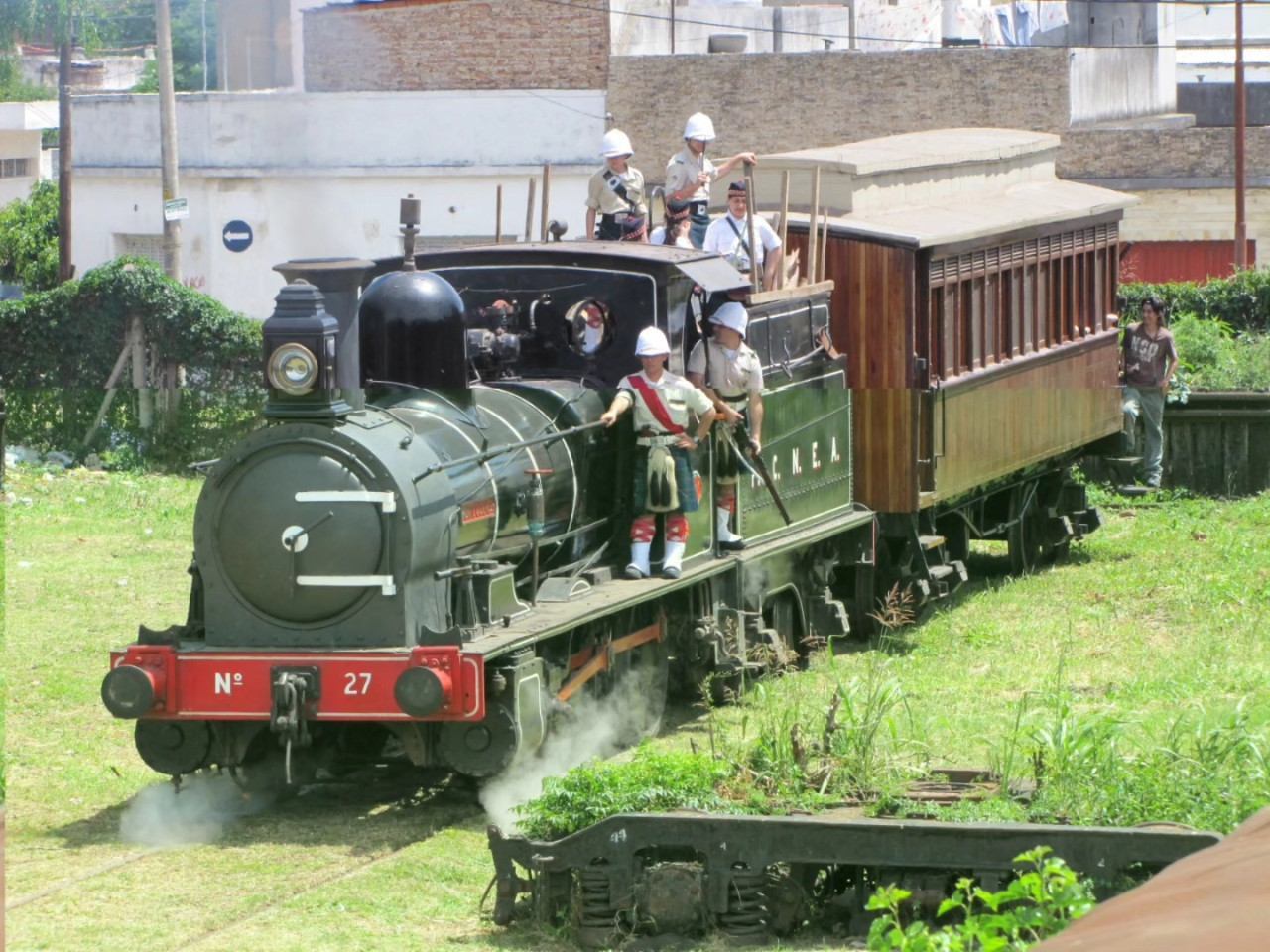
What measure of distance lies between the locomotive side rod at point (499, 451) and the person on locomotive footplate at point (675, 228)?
2.46 meters

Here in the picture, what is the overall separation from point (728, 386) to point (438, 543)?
2.52 meters

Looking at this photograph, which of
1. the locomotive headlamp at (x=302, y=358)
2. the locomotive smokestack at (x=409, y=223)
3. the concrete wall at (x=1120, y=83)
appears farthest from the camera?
the concrete wall at (x=1120, y=83)

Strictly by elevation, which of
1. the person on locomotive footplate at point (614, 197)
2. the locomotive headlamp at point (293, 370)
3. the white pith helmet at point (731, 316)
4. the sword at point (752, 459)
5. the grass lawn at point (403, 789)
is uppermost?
the person on locomotive footplate at point (614, 197)

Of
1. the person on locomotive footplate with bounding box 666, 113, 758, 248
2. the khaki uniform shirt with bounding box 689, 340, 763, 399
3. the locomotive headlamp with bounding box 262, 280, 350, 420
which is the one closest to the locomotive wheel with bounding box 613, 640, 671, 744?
the khaki uniform shirt with bounding box 689, 340, 763, 399

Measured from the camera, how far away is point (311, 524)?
7.95 m

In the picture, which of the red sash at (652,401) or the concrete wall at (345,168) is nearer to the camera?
the red sash at (652,401)

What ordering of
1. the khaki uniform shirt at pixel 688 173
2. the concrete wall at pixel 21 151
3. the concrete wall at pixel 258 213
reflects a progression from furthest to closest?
the concrete wall at pixel 258 213 < the concrete wall at pixel 21 151 < the khaki uniform shirt at pixel 688 173

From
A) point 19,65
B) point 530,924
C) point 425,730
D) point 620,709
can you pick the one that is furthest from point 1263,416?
point 19,65

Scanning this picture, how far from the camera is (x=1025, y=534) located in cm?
1519

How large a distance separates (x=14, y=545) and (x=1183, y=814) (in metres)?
11.0

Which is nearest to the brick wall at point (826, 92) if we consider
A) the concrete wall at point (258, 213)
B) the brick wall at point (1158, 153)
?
the brick wall at point (1158, 153)

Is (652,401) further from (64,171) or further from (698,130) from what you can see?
(64,171)

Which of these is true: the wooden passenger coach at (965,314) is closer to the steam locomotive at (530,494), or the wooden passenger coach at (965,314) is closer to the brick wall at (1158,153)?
the steam locomotive at (530,494)

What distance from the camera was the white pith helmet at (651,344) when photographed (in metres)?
9.34
